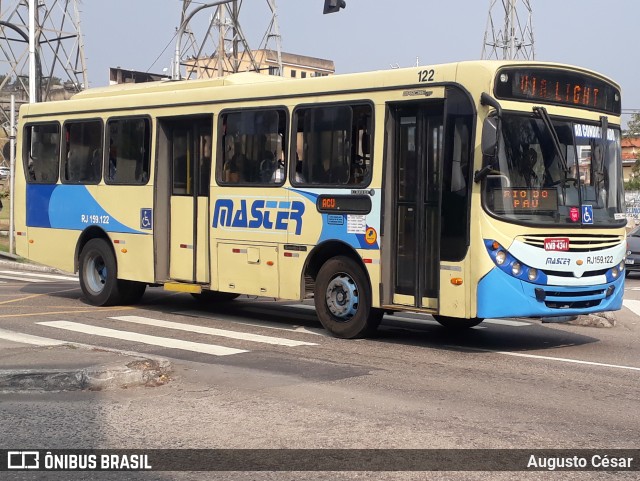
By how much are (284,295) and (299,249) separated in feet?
2.19

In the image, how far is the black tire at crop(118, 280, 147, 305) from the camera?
16516 millimetres

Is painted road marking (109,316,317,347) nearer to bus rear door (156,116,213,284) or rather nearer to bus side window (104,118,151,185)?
bus rear door (156,116,213,284)

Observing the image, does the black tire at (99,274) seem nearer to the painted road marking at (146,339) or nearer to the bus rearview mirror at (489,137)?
the painted road marking at (146,339)

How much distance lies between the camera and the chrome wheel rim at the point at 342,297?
12.7m

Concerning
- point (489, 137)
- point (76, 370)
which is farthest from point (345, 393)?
point (489, 137)

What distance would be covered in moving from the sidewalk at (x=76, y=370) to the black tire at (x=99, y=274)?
18.3ft

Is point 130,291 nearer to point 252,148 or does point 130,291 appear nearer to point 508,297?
point 252,148

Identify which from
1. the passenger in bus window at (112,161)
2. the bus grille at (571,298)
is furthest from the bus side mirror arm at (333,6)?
the bus grille at (571,298)

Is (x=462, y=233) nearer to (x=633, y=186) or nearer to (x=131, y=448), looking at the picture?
(x=131, y=448)

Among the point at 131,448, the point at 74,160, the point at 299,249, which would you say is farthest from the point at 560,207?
the point at 74,160

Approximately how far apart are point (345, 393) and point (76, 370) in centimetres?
243

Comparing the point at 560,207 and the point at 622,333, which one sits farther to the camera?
the point at 622,333

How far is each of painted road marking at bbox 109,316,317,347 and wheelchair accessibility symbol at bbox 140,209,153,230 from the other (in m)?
1.40

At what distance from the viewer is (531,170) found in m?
11.4
